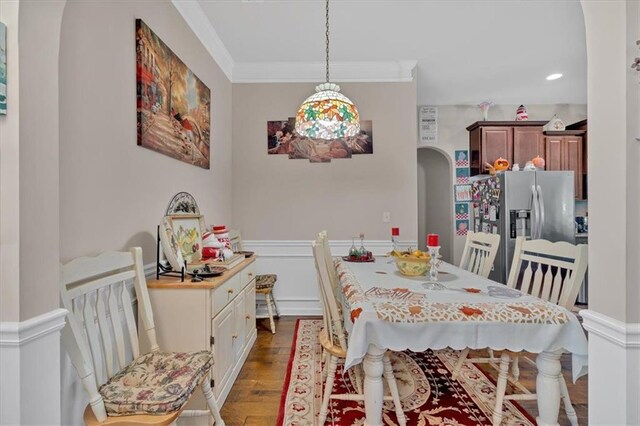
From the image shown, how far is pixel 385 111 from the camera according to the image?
3.47m

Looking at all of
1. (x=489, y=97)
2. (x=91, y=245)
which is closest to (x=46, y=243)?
(x=91, y=245)

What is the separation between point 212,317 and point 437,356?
71.5 inches

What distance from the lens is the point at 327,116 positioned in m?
2.02

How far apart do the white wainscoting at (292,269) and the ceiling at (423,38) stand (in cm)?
190

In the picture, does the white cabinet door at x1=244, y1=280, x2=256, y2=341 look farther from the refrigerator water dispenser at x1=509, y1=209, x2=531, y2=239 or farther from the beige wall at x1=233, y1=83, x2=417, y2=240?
the refrigerator water dispenser at x1=509, y1=209, x2=531, y2=239

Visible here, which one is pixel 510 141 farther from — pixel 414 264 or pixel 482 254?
pixel 414 264

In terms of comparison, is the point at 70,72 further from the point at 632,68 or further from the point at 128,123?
the point at 632,68

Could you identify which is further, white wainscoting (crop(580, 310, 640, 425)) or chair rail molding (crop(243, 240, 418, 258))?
chair rail molding (crop(243, 240, 418, 258))

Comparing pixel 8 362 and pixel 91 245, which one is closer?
pixel 8 362

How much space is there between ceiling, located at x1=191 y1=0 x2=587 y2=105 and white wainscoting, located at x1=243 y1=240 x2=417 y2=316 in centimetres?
190

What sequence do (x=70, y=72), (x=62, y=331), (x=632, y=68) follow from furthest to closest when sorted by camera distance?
(x=70, y=72)
(x=62, y=331)
(x=632, y=68)

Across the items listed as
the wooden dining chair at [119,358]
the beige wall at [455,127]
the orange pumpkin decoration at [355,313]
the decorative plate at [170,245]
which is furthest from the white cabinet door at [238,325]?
the beige wall at [455,127]

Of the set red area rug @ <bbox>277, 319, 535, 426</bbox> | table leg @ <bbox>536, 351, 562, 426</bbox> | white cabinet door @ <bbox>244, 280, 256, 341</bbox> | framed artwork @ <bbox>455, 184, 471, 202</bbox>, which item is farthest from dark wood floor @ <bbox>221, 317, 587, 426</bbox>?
framed artwork @ <bbox>455, 184, 471, 202</bbox>

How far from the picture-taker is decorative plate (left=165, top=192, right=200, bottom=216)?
2109mm
